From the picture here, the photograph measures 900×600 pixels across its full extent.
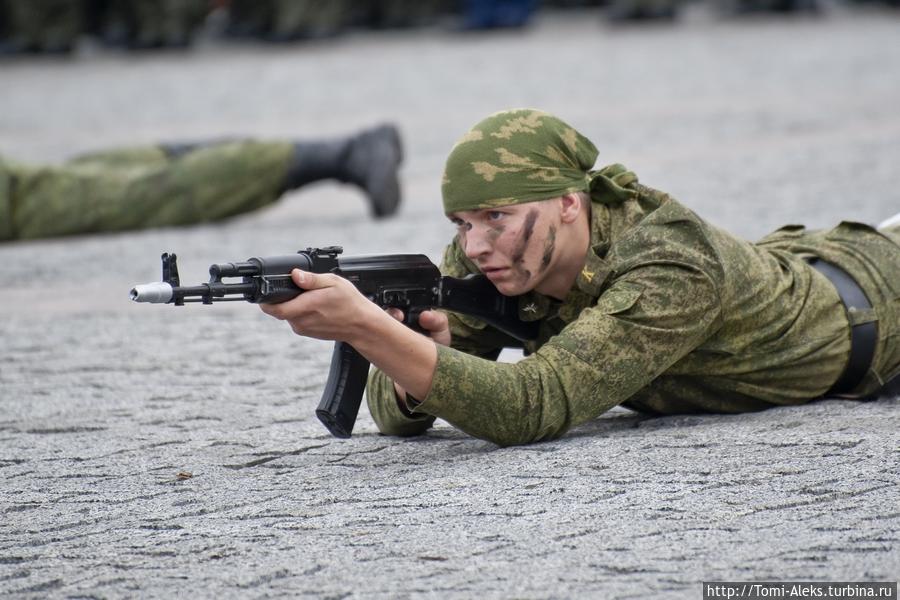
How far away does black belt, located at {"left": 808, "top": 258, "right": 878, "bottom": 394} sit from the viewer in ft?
14.3

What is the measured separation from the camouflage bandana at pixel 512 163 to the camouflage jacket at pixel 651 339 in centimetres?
21

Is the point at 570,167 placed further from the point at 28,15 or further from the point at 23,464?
the point at 28,15

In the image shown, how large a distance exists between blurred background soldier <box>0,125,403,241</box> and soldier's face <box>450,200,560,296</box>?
423cm

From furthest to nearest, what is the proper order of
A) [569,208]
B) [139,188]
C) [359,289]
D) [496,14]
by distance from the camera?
[496,14] → [139,188] → [569,208] → [359,289]

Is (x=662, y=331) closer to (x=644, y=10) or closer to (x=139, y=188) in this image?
(x=139, y=188)

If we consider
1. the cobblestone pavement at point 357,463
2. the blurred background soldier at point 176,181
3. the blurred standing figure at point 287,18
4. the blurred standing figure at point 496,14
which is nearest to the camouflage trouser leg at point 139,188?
the blurred background soldier at point 176,181

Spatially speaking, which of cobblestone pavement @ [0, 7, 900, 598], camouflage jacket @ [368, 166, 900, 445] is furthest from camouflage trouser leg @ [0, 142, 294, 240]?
camouflage jacket @ [368, 166, 900, 445]

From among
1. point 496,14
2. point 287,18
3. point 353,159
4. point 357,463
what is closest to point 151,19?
point 287,18

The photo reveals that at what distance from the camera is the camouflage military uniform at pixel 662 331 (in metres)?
3.86

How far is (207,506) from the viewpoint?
3811 millimetres

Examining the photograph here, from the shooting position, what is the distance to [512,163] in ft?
12.7

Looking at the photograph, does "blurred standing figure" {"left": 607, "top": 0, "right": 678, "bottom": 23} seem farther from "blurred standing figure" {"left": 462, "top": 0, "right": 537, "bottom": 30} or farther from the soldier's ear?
the soldier's ear

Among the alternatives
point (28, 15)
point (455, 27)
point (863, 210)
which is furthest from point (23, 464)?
point (455, 27)

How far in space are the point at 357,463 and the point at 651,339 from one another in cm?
82
